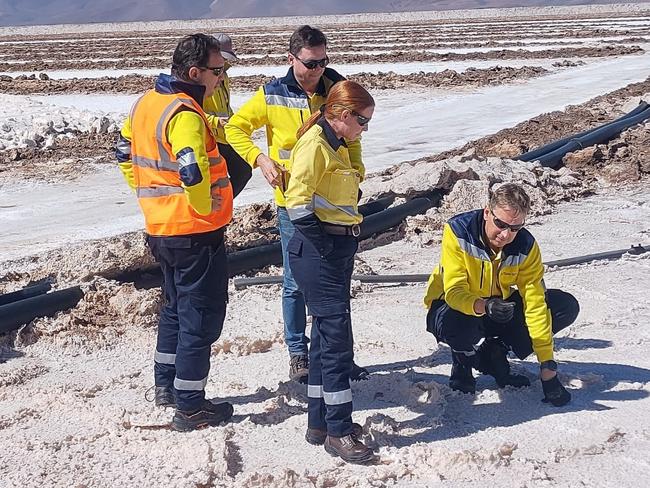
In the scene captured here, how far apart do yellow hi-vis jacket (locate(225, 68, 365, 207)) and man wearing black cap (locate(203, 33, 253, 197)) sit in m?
0.25

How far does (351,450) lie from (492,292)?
1.17 m

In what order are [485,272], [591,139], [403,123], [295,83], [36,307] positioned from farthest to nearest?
[403,123] < [591,139] < [36,307] < [295,83] < [485,272]

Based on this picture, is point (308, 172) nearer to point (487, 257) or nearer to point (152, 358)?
point (487, 257)

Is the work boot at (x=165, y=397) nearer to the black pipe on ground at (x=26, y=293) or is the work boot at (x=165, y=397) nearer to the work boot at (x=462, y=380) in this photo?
the work boot at (x=462, y=380)

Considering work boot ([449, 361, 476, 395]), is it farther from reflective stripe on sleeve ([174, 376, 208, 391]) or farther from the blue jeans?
reflective stripe on sleeve ([174, 376, 208, 391])

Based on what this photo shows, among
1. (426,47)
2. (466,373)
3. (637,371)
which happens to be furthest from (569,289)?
(426,47)

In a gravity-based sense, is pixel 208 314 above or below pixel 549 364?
above

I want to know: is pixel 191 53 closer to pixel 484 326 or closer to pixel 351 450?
pixel 351 450

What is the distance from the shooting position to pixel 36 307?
5.61 meters

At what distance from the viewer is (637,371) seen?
4.93m

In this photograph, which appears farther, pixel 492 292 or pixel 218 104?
pixel 218 104

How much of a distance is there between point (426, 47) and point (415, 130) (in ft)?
78.0

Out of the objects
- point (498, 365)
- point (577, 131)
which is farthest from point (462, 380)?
point (577, 131)

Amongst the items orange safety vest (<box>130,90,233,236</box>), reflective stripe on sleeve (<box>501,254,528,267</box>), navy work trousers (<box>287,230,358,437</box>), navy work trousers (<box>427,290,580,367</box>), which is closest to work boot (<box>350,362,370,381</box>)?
navy work trousers (<box>427,290,580,367</box>)
